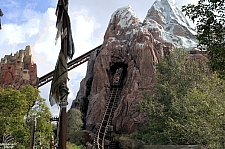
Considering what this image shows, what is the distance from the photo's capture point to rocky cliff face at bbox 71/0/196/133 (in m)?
16.7

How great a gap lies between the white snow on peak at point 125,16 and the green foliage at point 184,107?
8.02m

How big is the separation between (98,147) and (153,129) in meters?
3.21

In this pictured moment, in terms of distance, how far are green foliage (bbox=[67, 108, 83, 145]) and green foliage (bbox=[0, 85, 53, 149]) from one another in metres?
4.68

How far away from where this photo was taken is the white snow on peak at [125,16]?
22297 mm

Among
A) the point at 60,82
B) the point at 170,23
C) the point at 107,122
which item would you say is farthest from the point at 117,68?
the point at 60,82

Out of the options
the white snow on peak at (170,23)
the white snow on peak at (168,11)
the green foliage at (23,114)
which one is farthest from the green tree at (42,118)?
the white snow on peak at (168,11)

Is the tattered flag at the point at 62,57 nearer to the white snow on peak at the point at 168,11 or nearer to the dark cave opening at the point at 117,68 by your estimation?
the dark cave opening at the point at 117,68

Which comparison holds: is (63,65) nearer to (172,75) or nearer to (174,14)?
(172,75)

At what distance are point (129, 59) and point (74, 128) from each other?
20.7 ft

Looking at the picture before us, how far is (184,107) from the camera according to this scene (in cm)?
1091

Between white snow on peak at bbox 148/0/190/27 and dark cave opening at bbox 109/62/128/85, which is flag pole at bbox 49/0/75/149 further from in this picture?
white snow on peak at bbox 148/0/190/27

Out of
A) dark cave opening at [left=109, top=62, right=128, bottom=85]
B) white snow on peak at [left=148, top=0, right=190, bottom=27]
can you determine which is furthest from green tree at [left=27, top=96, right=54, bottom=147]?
white snow on peak at [left=148, top=0, right=190, bottom=27]

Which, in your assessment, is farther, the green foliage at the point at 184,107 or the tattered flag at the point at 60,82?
the green foliage at the point at 184,107

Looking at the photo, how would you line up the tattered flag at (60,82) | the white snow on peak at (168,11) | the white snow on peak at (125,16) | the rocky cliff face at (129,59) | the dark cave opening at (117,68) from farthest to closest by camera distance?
the white snow on peak at (168,11) → the white snow on peak at (125,16) → the dark cave opening at (117,68) → the rocky cliff face at (129,59) → the tattered flag at (60,82)
